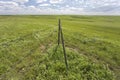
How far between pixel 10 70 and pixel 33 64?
2283mm

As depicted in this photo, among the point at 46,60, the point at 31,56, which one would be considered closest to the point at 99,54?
the point at 46,60

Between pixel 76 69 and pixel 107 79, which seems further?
pixel 76 69

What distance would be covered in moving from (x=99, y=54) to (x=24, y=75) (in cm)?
1005

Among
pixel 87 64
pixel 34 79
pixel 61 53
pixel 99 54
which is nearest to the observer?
pixel 34 79

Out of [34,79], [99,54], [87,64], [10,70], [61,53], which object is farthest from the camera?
[99,54]

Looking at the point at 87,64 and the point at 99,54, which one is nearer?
the point at 87,64

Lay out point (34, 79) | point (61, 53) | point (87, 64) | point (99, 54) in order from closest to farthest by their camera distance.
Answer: point (34, 79)
point (87, 64)
point (61, 53)
point (99, 54)

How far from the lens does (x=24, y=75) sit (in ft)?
41.9

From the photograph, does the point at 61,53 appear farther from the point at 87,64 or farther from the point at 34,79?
the point at 34,79

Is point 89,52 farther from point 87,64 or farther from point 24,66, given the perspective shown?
point 24,66

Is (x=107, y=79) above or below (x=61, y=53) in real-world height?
below

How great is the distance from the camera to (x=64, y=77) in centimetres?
1256

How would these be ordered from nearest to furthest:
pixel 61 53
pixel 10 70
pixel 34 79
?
1. pixel 34 79
2. pixel 10 70
3. pixel 61 53

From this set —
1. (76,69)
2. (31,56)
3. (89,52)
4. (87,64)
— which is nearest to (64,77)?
(76,69)
